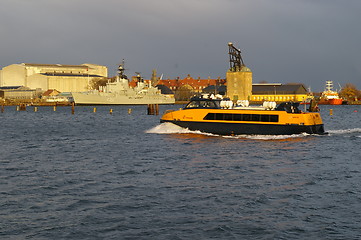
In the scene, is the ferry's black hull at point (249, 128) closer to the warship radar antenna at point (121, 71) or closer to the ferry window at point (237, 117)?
the ferry window at point (237, 117)

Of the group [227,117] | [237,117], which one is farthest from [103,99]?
[237,117]

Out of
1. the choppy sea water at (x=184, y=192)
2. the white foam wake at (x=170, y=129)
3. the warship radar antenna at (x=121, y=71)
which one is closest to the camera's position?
the choppy sea water at (x=184, y=192)

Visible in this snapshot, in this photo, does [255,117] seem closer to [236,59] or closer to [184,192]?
[184,192]

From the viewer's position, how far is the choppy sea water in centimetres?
1602

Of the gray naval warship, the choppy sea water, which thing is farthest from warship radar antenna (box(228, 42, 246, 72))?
the choppy sea water

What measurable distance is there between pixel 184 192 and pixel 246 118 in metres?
22.9

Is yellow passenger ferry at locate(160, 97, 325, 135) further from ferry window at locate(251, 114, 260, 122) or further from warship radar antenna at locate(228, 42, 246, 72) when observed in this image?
warship radar antenna at locate(228, 42, 246, 72)

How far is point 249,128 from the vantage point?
43.0 metres

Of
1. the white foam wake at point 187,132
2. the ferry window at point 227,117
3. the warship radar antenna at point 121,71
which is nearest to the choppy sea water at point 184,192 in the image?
the white foam wake at point 187,132

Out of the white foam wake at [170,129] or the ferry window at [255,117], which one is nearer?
the ferry window at [255,117]

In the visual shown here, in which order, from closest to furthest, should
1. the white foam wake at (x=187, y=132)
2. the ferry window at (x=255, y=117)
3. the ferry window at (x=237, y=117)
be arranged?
the white foam wake at (x=187, y=132) < the ferry window at (x=255, y=117) < the ferry window at (x=237, y=117)

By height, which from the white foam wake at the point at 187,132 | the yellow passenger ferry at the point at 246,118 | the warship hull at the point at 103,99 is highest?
the warship hull at the point at 103,99

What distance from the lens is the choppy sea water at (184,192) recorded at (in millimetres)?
16023

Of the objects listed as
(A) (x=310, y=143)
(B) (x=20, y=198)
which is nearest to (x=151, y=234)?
(B) (x=20, y=198)
